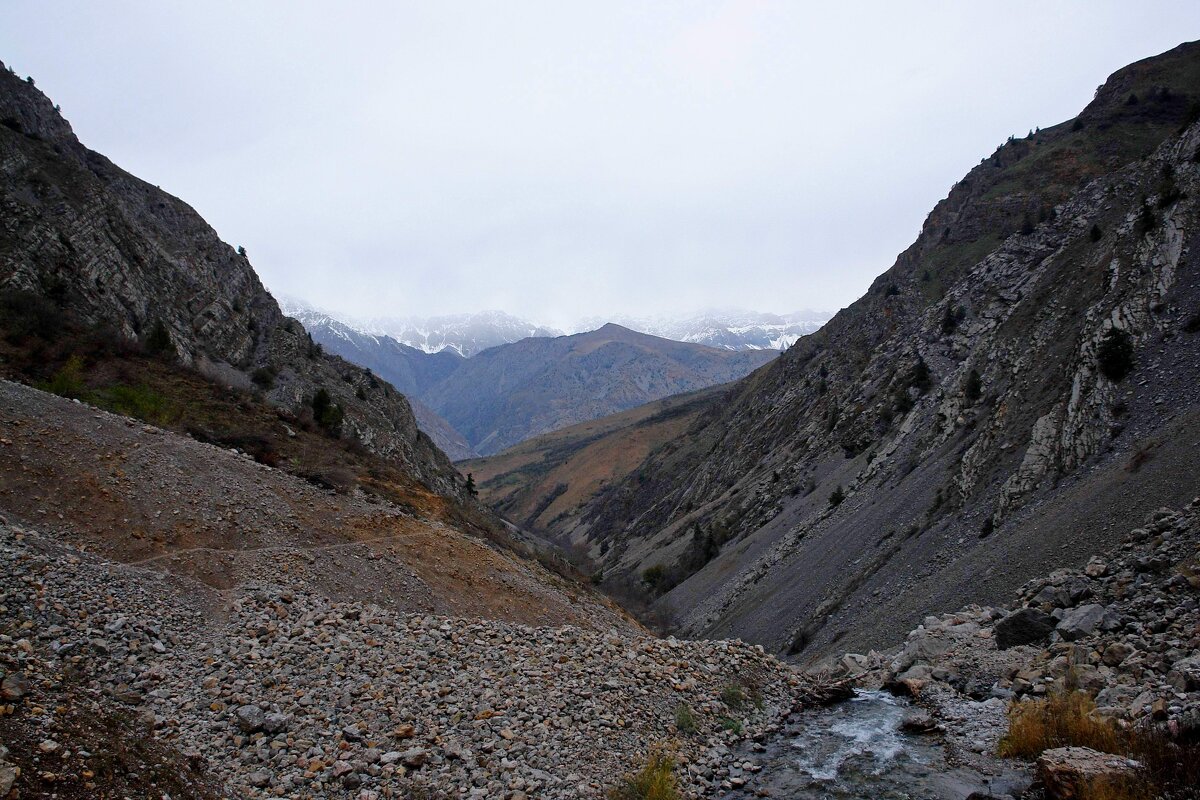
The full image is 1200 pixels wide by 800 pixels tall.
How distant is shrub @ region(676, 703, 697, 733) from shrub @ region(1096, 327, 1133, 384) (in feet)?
80.0

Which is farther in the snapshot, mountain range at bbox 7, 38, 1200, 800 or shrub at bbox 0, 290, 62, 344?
shrub at bbox 0, 290, 62, 344

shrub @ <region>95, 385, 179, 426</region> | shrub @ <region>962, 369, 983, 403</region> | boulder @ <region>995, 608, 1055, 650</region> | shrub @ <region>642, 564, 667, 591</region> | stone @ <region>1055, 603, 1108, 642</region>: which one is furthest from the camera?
shrub @ <region>642, 564, 667, 591</region>

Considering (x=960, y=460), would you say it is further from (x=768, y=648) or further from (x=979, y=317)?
(x=979, y=317)

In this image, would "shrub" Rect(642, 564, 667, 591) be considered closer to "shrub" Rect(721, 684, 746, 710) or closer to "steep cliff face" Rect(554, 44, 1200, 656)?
"steep cliff face" Rect(554, 44, 1200, 656)

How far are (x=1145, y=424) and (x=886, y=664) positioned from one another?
47.6 ft

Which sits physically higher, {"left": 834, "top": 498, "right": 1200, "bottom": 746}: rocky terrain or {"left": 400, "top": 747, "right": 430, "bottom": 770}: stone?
{"left": 400, "top": 747, "right": 430, "bottom": 770}: stone

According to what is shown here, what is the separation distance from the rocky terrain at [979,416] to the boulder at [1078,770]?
1220 cm

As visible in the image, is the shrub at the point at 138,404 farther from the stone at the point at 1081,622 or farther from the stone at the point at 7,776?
the stone at the point at 1081,622

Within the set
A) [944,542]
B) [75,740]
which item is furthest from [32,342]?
[944,542]

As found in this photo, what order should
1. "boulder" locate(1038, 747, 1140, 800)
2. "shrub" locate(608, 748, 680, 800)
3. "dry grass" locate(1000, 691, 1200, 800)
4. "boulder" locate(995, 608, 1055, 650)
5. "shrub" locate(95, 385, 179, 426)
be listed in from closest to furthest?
1. "dry grass" locate(1000, 691, 1200, 800)
2. "boulder" locate(1038, 747, 1140, 800)
3. "shrub" locate(608, 748, 680, 800)
4. "boulder" locate(995, 608, 1055, 650)
5. "shrub" locate(95, 385, 179, 426)

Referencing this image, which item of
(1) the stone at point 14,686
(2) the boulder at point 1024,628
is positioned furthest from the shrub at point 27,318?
(2) the boulder at point 1024,628

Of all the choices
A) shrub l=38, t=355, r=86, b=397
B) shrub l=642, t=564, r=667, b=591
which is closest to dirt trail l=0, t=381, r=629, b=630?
shrub l=38, t=355, r=86, b=397

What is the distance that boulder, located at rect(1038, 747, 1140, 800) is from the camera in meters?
7.74

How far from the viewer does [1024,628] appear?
15.0 m
